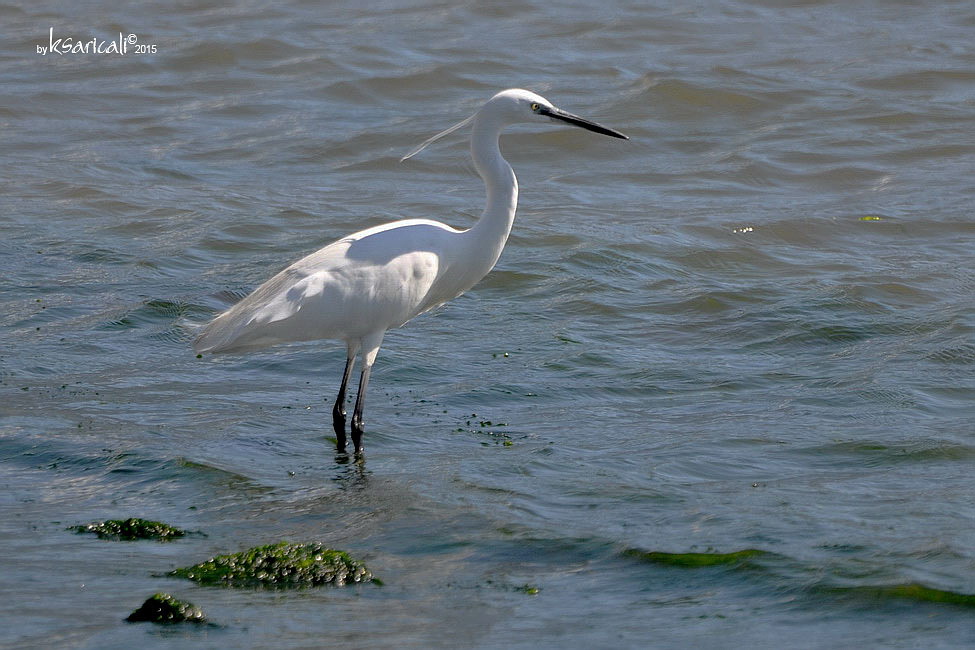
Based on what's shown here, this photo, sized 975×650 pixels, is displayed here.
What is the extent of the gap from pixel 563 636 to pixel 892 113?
10555 millimetres

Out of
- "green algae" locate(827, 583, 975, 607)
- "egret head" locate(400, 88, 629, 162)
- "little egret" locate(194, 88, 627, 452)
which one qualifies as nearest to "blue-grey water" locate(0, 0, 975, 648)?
"green algae" locate(827, 583, 975, 607)

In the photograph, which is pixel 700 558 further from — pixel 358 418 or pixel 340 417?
pixel 340 417

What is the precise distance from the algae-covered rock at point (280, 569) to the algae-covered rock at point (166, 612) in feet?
1.28

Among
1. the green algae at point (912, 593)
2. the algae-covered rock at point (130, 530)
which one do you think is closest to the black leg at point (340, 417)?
the algae-covered rock at point (130, 530)

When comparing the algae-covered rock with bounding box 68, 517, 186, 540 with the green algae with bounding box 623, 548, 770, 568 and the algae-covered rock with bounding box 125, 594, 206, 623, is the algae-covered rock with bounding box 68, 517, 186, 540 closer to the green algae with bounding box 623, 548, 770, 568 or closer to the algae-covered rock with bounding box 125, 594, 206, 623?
the algae-covered rock with bounding box 125, 594, 206, 623

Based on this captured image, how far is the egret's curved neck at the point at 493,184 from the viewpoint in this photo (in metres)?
6.37

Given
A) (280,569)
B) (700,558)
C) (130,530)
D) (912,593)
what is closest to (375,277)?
(130,530)

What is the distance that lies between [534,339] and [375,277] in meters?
1.75

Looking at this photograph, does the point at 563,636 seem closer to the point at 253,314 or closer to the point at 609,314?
the point at 253,314

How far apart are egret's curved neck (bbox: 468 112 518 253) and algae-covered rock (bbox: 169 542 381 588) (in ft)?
8.08

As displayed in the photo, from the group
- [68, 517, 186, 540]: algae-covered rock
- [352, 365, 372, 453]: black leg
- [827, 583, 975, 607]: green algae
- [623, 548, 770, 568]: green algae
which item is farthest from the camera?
[352, 365, 372, 453]: black leg

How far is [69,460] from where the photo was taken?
559 centimetres

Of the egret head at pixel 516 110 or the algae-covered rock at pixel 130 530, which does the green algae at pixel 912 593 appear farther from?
the egret head at pixel 516 110

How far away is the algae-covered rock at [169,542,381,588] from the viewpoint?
4285 millimetres
